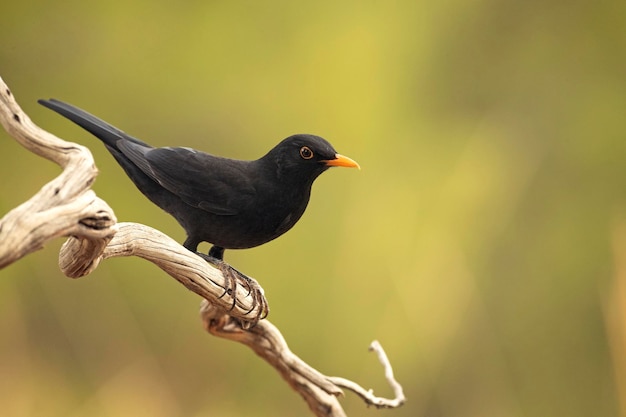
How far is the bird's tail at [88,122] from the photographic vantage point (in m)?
2.83

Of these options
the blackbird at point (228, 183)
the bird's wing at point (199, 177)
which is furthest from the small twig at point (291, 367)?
the bird's wing at point (199, 177)

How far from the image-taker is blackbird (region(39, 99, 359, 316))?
9.83ft

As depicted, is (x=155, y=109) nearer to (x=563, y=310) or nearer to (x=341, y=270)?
(x=341, y=270)

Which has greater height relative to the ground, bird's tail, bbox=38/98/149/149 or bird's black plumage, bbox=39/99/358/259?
bird's tail, bbox=38/98/149/149

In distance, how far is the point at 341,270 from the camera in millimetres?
5145

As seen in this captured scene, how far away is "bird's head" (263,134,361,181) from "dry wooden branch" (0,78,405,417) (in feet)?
1.73

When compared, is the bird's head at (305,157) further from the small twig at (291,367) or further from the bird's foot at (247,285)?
the small twig at (291,367)

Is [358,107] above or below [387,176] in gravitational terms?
above

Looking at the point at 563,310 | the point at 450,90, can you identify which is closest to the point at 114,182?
the point at 450,90

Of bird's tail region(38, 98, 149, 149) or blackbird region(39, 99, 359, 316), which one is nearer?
bird's tail region(38, 98, 149, 149)

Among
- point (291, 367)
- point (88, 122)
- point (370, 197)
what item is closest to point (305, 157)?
point (88, 122)

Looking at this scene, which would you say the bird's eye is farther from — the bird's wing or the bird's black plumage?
the bird's wing

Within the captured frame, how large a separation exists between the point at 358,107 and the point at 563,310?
82.6 inches

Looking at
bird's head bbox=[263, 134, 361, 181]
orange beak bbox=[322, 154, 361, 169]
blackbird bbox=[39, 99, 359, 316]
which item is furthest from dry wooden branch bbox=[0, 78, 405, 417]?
orange beak bbox=[322, 154, 361, 169]
